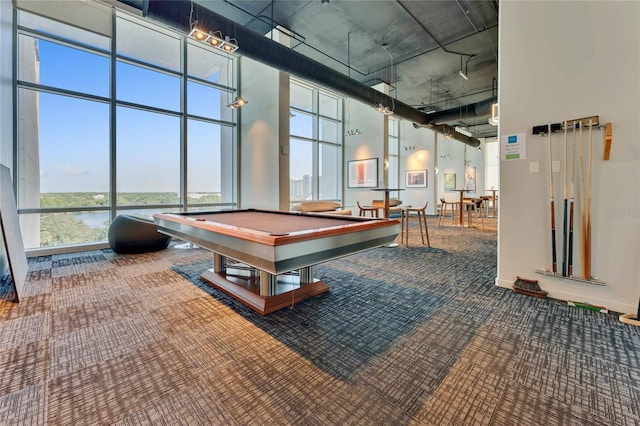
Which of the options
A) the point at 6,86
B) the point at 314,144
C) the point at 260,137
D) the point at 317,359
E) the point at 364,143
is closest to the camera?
the point at 317,359

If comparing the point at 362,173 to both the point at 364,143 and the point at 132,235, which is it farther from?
the point at 132,235

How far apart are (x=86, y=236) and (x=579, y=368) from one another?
280 inches

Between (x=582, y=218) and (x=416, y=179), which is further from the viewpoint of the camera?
(x=416, y=179)

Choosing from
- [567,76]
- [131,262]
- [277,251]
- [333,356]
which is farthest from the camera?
[131,262]

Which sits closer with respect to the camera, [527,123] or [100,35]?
[527,123]

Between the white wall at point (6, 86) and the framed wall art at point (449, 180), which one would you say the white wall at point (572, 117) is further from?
the framed wall art at point (449, 180)

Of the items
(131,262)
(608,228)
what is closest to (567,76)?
(608,228)

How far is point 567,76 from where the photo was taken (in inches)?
109

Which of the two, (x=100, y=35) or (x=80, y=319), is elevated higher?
(x=100, y=35)

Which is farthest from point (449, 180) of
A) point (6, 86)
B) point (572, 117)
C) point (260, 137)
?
point (6, 86)

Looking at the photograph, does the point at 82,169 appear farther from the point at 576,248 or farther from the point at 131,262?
the point at 576,248

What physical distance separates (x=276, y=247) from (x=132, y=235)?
4402 millimetres

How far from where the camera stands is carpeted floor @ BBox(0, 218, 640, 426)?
1373mm

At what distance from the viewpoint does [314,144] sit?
29.4ft
